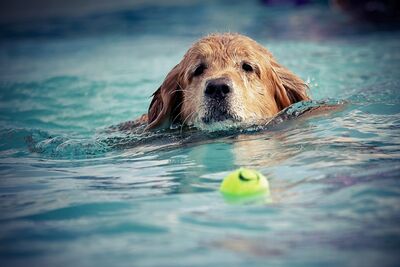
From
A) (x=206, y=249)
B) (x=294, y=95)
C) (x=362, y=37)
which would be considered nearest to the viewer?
(x=206, y=249)

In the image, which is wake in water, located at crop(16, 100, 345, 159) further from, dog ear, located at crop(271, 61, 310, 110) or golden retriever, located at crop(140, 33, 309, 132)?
dog ear, located at crop(271, 61, 310, 110)

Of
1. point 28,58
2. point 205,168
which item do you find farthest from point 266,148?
point 28,58

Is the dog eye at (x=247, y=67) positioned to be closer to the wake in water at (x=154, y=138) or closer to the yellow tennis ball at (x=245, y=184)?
the wake in water at (x=154, y=138)

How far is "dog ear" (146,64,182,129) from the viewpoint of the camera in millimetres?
6746

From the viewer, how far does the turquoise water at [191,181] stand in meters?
3.41

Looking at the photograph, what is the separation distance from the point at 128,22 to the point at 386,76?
963 cm

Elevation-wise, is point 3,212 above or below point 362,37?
below

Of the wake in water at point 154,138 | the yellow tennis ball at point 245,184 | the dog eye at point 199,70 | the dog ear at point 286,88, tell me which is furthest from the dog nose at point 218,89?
the yellow tennis ball at point 245,184


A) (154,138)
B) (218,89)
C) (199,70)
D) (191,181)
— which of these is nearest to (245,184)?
(191,181)

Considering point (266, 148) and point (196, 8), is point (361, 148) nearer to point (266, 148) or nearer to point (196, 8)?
point (266, 148)

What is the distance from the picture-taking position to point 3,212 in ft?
14.3

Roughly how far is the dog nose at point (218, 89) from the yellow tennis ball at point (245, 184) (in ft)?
5.64

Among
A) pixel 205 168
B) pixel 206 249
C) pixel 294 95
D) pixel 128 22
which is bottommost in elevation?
pixel 206 249

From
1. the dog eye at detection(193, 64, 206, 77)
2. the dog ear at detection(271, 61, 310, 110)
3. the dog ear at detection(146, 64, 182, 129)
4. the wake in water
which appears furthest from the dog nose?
the dog ear at detection(271, 61, 310, 110)
